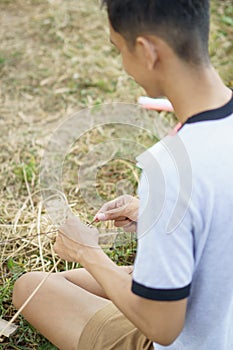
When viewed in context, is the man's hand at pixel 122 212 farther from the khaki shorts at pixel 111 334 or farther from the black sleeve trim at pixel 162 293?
the black sleeve trim at pixel 162 293

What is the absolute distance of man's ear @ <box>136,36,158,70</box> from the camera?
3.83ft

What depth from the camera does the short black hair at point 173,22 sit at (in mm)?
1147

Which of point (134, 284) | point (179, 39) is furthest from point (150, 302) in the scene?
point (179, 39)

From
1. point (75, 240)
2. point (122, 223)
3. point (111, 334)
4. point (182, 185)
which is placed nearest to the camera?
point (182, 185)

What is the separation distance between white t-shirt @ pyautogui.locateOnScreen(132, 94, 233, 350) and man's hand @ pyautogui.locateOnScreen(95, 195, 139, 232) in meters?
0.45

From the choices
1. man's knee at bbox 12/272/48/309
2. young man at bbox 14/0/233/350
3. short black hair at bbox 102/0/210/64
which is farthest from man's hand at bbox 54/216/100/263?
short black hair at bbox 102/0/210/64

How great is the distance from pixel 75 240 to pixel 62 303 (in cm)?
38

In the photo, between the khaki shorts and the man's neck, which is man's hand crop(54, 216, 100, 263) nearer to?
the khaki shorts

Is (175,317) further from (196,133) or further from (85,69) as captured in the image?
(85,69)

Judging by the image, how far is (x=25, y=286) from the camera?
1.84 metres

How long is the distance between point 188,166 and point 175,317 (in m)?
0.29

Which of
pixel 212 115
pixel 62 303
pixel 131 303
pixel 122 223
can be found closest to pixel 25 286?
pixel 62 303

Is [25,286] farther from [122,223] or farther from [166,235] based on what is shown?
[166,235]

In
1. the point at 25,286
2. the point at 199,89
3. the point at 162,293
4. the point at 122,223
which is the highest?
the point at 199,89
